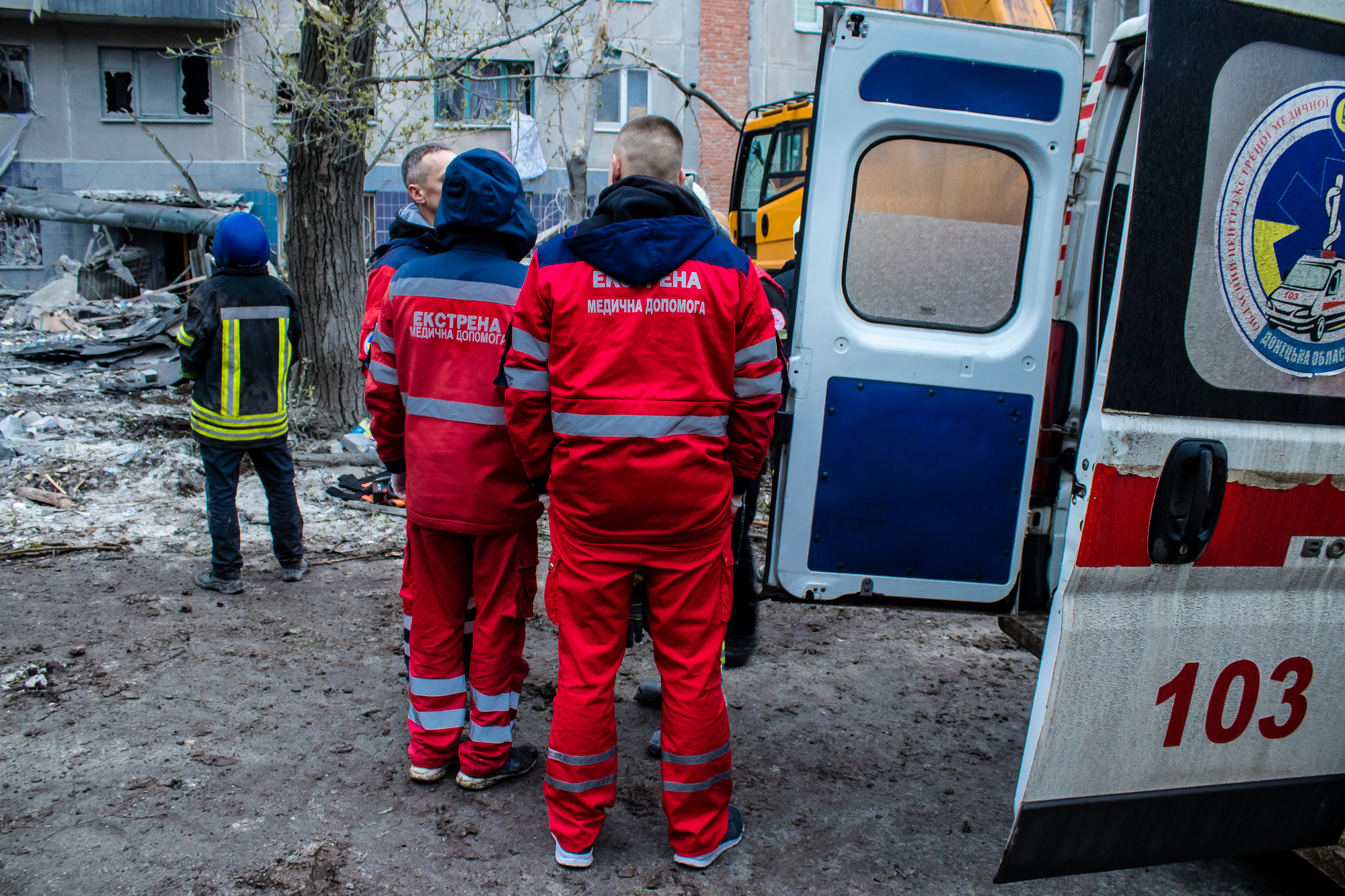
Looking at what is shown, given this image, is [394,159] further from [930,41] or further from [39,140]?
[930,41]

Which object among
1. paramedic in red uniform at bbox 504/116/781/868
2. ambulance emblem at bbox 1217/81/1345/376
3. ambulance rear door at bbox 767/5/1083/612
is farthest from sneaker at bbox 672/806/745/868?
ambulance emblem at bbox 1217/81/1345/376

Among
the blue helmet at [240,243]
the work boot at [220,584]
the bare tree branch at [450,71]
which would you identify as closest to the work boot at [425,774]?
the work boot at [220,584]

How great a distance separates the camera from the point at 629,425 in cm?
250

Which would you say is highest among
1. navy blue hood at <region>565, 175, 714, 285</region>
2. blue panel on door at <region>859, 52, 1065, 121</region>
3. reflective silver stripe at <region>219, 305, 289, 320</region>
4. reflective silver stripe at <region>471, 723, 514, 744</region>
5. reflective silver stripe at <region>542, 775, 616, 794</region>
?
blue panel on door at <region>859, 52, 1065, 121</region>

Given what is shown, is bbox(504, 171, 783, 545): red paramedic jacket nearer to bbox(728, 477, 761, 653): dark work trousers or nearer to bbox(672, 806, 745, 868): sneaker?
bbox(728, 477, 761, 653): dark work trousers

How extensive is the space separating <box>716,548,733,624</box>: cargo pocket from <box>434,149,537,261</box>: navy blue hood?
4.07 ft

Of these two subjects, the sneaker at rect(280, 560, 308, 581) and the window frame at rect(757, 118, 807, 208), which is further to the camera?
the window frame at rect(757, 118, 807, 208)

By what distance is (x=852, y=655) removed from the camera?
14.4ft

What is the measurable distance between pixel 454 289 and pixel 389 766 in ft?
5.55

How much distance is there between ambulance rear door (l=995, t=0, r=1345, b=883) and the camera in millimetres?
1914

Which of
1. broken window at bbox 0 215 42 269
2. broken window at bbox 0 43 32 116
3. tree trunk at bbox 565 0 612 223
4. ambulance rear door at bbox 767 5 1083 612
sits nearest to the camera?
ambulance rear door at bbox 767 5 1083 612

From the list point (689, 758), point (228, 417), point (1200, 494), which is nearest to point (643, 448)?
point (689, 758)

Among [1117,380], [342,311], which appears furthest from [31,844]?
[342,311]

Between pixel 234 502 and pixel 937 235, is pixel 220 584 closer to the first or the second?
pixel 234 502
